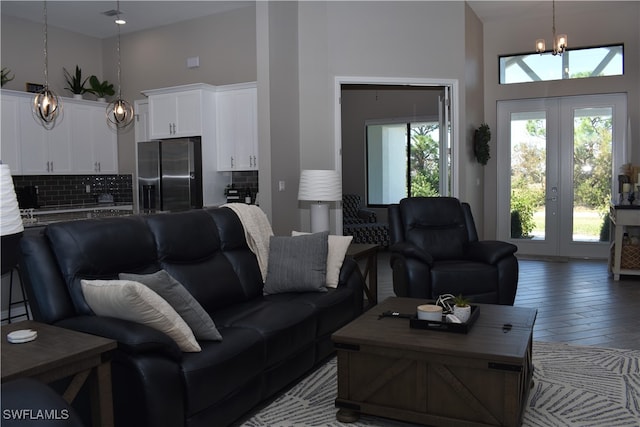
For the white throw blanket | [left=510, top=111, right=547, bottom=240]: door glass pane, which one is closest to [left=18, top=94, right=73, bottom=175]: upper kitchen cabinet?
the white throw blanket

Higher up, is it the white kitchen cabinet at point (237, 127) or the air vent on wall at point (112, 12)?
the air vent on wall at point (112, 12)

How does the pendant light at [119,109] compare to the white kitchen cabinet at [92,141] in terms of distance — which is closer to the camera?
the pendant light at [119,109]

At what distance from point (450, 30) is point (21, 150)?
5522 millimetres

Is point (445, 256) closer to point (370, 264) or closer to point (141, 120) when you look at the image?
point (370, 264)

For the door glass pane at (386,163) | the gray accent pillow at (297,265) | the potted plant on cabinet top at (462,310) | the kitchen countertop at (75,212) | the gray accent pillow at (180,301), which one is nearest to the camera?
the gray accent pillow at (180,301)

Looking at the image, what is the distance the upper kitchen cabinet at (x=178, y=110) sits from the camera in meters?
6.67

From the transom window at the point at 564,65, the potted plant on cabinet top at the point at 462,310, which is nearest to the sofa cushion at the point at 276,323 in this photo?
the potted plant on cabinet top at the point at 462,310

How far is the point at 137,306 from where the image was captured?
2.25 metres

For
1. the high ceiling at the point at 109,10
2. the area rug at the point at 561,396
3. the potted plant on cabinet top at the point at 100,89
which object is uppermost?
the high ceiling at the point at 109,10

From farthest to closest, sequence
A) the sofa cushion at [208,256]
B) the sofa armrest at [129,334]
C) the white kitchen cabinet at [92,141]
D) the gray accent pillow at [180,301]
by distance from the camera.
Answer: the white kitchen cabinet at [92,141]
the sofa cushion at [208,256]
the gray accent pillow at [180,301]
the sofa armrest at [129,334]

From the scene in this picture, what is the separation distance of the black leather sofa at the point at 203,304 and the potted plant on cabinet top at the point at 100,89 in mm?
4904

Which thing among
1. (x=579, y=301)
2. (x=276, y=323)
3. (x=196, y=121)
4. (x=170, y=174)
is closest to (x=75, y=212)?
(x=170, y=174)

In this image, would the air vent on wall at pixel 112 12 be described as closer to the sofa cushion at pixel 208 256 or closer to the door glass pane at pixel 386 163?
the sofa cushion at pixel 208 256

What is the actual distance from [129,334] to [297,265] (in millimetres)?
1678
